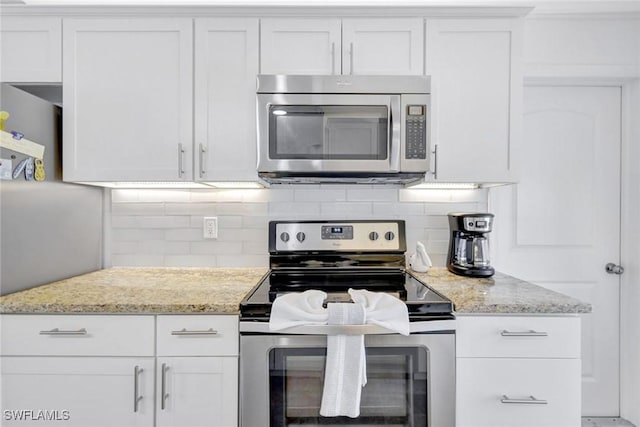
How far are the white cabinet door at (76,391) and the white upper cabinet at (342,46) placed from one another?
1.35m

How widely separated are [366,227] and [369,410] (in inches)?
35.5

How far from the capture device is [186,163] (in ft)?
5.59

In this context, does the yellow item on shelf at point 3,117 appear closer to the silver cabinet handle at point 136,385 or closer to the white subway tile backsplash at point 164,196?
the white subway tile backsplash at point 164,196

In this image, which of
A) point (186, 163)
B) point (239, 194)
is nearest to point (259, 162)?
point (186, 163)

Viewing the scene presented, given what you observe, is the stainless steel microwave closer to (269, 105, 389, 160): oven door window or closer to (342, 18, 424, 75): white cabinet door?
(269, 105, 389, 160): oven door window

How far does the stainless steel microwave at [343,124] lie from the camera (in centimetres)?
160

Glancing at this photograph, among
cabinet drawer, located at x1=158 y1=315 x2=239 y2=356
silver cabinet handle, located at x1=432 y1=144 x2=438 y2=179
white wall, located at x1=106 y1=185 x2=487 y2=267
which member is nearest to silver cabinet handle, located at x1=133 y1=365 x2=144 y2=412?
cabinet drawer, located at x1=158 y1=315 x2=239 y2=356

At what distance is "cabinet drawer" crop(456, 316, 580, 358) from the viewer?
1.32 meters

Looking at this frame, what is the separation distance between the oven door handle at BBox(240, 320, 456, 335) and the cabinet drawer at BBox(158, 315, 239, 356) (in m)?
0.06

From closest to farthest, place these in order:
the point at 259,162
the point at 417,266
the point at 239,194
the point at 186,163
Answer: the point at 259,162 < the point at 186,163 < the point at 417,266 < the point at 239,194

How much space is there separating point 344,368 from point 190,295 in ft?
2.11

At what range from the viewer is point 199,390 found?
4.33 feet

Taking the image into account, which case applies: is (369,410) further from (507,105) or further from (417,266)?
(507,105)

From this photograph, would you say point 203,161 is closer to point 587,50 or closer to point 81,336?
point 81,336
